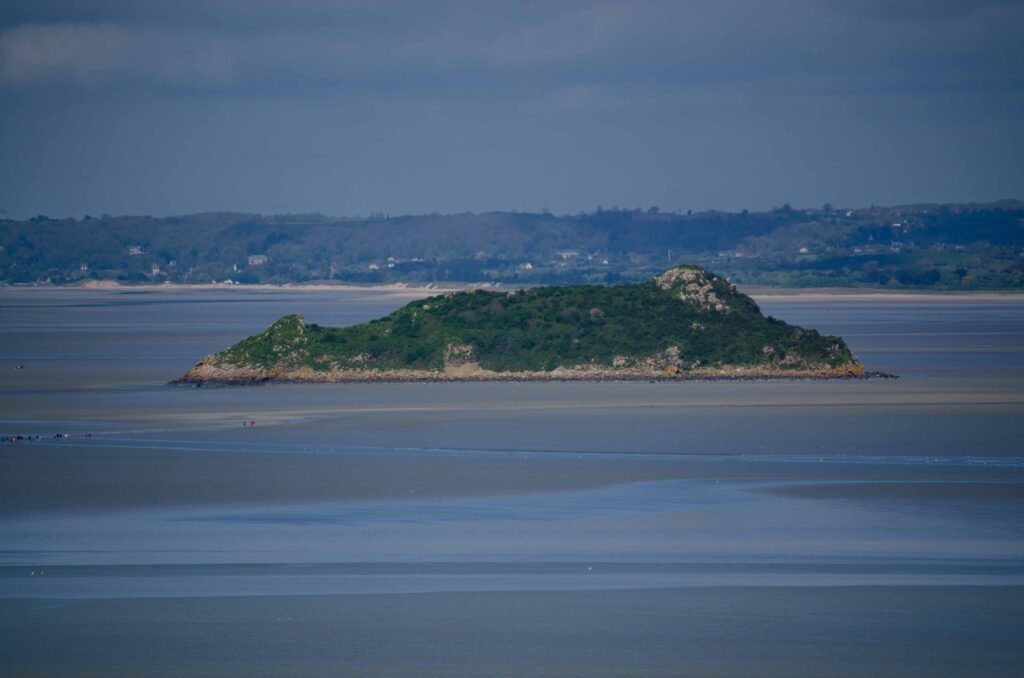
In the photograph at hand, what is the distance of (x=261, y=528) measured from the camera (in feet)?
71.5

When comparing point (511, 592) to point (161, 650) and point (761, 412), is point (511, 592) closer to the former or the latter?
point (161, 650)

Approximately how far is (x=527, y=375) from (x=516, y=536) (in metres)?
28.9

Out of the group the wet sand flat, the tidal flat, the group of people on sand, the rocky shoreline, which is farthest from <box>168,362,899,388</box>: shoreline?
the wet sand flat

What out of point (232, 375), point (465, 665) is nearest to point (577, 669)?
point (465, 665)

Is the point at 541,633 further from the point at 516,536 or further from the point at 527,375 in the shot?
the point at 527,375

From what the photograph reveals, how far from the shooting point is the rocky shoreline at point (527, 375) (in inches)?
1919

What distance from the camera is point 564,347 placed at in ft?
167

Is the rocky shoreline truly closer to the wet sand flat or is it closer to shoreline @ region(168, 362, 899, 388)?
shoreline @ region(168, 362, 899, 388)

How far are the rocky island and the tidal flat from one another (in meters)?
7.58

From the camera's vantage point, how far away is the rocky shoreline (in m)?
48.8

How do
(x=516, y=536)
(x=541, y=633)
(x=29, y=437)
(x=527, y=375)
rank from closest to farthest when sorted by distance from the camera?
(x=541, y=633) → (x=516, y=536) → (x=29, y=437) → (x=527, y=375)

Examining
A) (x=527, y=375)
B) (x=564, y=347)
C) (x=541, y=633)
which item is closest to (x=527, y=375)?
(x=527, y=375)

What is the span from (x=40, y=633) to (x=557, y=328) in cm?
3690

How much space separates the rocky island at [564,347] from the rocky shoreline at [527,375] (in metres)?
0.04
